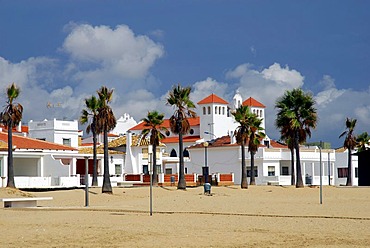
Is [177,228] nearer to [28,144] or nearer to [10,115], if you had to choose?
[10,115]

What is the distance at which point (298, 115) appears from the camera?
206 ft

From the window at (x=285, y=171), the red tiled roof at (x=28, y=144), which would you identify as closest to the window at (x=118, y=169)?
the red tiled roof at (x=28, y=144)

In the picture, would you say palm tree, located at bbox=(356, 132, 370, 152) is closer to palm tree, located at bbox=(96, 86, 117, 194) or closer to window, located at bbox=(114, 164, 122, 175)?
window, located at bbox=(114, 164, 122, 175)

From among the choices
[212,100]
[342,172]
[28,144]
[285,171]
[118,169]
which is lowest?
[342,172]

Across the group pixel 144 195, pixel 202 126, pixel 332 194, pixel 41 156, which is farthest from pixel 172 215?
pixel 202 126

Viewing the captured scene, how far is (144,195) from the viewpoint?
158ft

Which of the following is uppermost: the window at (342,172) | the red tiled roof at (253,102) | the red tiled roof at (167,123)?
the red tiled roof at (253,102)

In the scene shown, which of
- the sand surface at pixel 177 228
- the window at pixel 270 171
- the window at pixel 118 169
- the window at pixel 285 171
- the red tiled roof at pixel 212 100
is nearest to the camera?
the sand surface at pixel 177 228

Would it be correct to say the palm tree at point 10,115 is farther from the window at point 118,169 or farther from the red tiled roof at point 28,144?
the window at point 118,169

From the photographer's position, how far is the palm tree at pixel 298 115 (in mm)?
62312

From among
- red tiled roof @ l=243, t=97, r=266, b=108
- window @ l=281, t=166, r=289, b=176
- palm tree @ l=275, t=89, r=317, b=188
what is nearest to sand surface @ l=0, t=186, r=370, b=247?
palm tree @ l=275, t=89, r=317, b=188

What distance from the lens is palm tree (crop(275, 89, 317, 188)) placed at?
204ft

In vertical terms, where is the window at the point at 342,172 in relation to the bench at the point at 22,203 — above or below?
above

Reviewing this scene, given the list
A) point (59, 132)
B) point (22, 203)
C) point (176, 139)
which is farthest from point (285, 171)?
point (22, 203)
